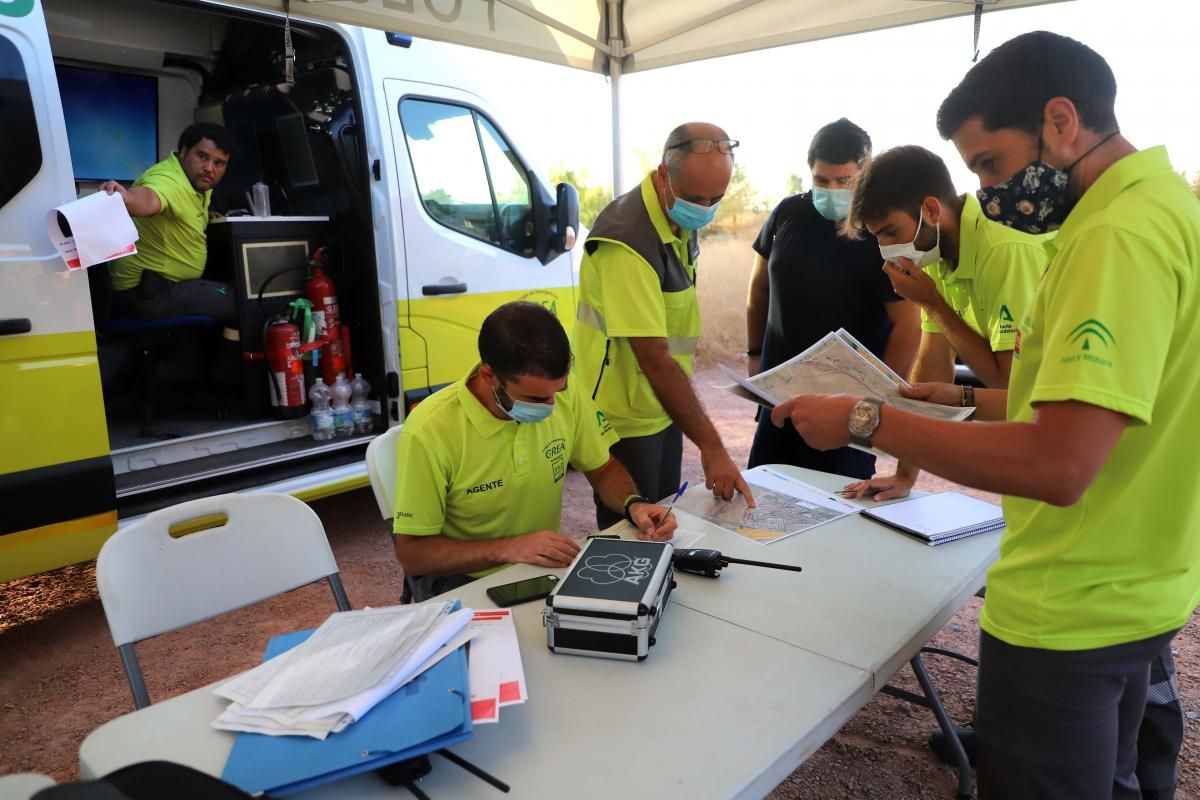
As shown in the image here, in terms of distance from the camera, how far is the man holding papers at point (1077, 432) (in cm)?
94

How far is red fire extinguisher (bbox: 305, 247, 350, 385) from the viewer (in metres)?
3.87

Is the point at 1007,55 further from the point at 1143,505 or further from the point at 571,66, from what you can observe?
the point at 571,66

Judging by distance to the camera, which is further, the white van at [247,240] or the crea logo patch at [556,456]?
the white van at [247,240]

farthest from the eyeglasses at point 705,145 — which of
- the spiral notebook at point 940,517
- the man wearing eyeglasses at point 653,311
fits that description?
the spiral notebook at point 940,517

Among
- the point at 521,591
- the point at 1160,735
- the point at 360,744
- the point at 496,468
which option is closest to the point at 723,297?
the point at 496,468

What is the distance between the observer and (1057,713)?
1107mm

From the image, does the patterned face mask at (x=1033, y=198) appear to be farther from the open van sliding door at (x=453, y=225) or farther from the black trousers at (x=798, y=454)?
the open van sliding door at (x=453, y=225)

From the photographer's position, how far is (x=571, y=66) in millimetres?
3674

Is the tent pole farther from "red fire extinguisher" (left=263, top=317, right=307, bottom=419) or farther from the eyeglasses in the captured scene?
"red fire extinguisher" (left=263, top=317, right=307, bottom=419)

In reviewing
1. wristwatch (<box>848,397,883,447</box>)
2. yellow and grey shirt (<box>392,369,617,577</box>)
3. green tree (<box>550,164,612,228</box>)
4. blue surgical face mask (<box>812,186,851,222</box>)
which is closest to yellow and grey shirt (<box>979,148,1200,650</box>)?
wristwatch (<box>848,397,883,447</box>)

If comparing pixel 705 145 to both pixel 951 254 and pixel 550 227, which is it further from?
pixel 550 227

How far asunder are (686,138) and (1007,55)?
3.99 ft

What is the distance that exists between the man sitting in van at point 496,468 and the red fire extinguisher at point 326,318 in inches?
85.5

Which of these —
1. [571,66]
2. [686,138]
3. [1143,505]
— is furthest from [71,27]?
[1143,505]
